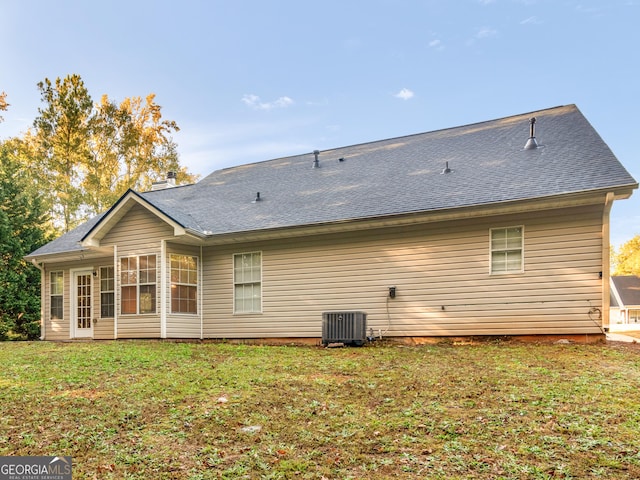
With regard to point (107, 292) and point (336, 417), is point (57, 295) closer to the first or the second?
point (107, 292)

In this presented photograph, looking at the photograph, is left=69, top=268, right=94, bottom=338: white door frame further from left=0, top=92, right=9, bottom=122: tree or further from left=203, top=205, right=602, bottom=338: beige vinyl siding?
left=0, top=92, right=9, bottom=122: tree

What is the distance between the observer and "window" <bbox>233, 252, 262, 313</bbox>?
39.0ft

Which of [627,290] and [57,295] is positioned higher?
[57,295]

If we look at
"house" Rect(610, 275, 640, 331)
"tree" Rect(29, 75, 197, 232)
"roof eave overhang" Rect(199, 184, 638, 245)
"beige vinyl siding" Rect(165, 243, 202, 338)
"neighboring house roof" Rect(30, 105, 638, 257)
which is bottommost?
"house" Rect(610, 275, 640, 331)

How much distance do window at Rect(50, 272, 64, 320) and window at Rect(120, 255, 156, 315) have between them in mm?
3750

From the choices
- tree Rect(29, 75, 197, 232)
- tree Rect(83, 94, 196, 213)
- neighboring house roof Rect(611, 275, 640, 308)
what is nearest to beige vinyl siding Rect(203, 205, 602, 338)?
tree Rect(83, 94, 196, 213)

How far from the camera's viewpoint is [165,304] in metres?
11.7

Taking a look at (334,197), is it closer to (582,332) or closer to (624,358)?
(582,332)

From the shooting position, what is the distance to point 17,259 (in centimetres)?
1825

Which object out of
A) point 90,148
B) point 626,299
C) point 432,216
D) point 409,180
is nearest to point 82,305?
point 409,180

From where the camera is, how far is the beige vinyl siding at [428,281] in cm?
920

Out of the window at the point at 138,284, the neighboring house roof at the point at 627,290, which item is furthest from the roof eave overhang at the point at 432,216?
the neighboring house roof at the point at 627,290

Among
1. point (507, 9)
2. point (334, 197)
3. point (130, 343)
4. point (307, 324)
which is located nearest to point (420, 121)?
point (507, 9)

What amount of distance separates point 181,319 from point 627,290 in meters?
41.6
